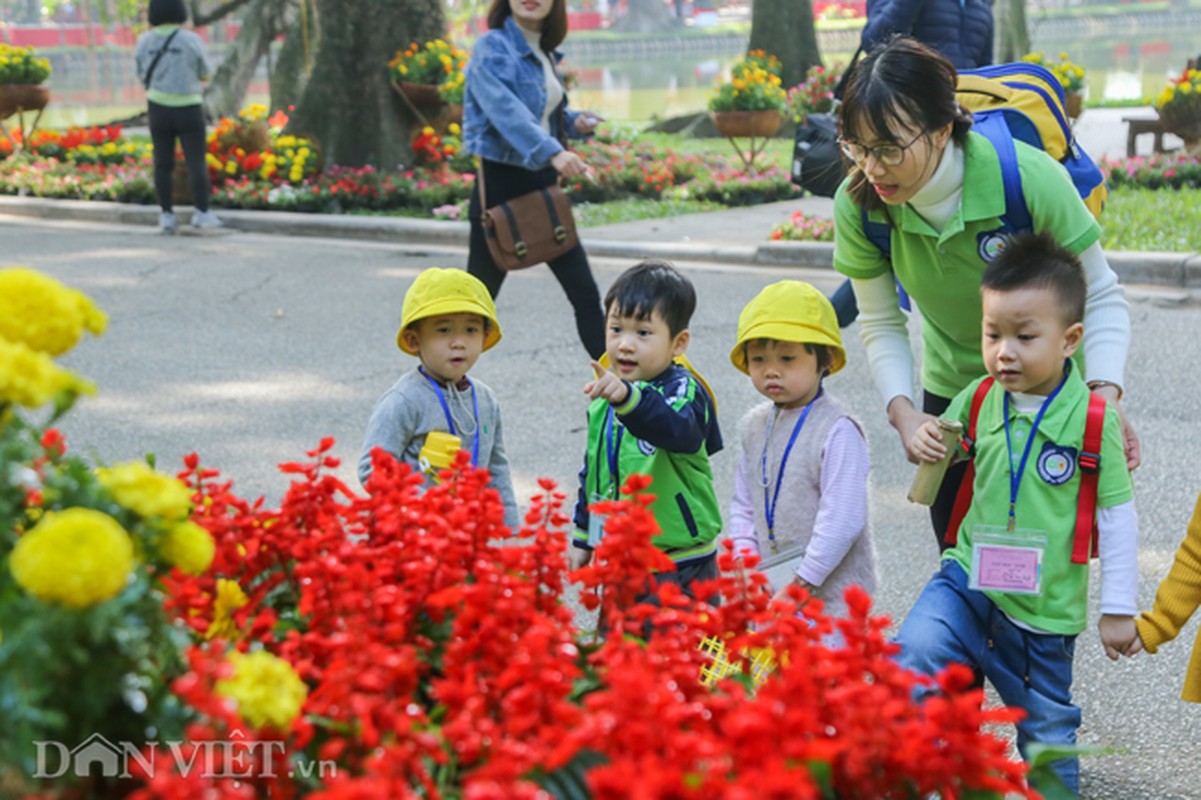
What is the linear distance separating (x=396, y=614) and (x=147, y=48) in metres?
12.1

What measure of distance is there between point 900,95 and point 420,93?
492 inches

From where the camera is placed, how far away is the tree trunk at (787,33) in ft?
68.8

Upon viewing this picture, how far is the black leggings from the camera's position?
1299cm

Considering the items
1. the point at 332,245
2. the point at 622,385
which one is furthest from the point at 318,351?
the point at 622,385

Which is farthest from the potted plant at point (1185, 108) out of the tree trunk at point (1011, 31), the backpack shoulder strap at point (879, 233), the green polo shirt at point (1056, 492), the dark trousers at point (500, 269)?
the green polo shirt at point (1056, 492)

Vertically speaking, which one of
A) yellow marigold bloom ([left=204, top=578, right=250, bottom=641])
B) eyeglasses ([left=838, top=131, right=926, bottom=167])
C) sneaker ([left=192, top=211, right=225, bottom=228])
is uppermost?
eyeglasses ([left=838, top=131, right=926, bottom=167])

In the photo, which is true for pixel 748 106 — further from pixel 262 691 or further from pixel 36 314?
pixel 262 691

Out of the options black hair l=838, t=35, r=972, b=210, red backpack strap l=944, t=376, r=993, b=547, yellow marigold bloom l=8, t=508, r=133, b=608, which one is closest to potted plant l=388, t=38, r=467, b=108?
black hair l=838, t=35, r=972, b=210

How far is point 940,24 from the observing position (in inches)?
282

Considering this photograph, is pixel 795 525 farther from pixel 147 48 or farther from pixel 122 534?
pixel 147 48

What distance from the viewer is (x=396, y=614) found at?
1.89 m

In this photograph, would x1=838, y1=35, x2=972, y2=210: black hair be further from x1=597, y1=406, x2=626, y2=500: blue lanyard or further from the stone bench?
the stone bench

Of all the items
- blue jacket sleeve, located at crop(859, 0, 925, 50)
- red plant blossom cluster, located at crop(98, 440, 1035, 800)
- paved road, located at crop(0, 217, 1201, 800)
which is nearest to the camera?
red plant blossom cluster, located at crop(98, 440, 1035, 800)

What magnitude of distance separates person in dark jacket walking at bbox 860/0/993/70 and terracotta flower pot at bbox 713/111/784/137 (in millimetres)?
8571
